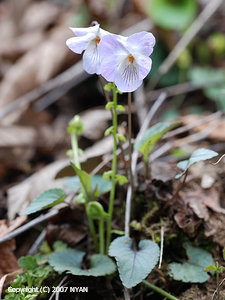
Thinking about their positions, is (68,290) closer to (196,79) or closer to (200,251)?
(200,251)

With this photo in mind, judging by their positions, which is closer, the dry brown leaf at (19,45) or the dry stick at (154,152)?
the dry stick at (154,152)

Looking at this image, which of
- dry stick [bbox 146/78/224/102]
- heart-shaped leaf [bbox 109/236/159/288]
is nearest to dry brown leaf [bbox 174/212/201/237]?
heart-shaped leaf [bbox 109/236/159/288]

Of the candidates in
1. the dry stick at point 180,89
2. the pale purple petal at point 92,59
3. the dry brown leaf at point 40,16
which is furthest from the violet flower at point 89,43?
the dry brown leaf at point 40,16

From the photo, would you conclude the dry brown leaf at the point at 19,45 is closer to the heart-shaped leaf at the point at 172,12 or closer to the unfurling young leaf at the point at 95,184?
the heart-shaped leaf at the point at 172,12

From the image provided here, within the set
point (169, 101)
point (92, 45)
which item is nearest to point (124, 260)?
point (92, 45)

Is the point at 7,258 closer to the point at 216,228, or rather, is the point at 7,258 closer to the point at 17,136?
the point at 216,228

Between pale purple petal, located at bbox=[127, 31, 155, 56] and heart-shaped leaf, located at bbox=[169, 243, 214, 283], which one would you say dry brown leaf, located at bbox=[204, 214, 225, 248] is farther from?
pale purple petal, located at bbox=[127, 31, 155, 56]
